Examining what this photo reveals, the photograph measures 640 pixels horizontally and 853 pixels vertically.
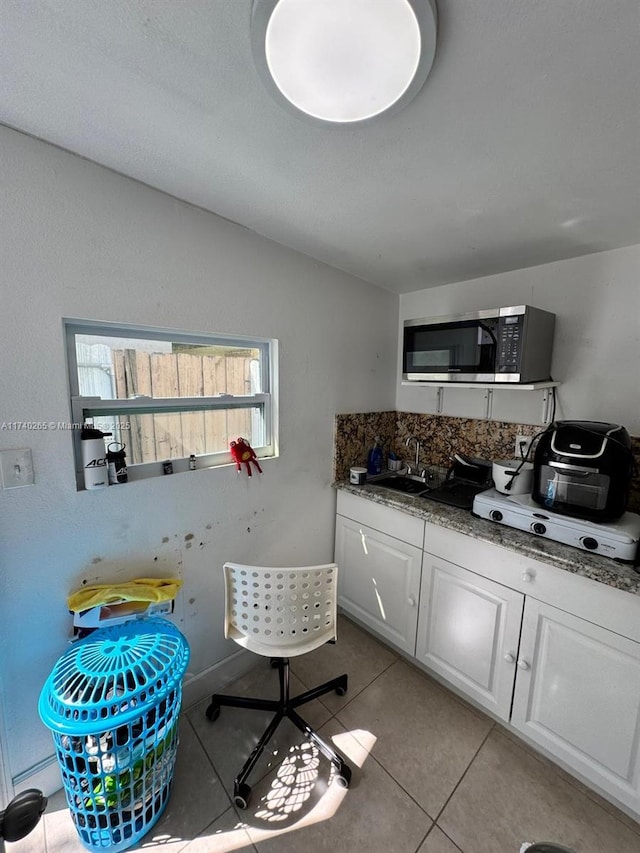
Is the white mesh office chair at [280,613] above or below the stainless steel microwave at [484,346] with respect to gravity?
below

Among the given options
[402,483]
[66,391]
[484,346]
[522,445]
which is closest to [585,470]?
[522,445]

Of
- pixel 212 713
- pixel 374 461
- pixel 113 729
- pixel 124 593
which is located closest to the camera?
pixel 113 729

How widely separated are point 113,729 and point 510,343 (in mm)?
1991

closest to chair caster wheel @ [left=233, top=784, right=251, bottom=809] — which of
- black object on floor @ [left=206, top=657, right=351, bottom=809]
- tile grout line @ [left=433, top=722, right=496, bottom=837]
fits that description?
black object on floor @ [left=206, top=657, right=351, bottom=809]

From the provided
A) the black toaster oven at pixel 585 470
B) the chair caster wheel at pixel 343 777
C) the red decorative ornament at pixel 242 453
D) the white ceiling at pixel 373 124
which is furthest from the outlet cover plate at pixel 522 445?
the chair caster wheel at pixel 343 777

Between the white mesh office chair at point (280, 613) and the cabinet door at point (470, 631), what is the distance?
608 mm

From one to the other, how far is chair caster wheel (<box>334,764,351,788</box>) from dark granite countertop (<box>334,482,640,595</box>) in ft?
3.28

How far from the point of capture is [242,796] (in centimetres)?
120

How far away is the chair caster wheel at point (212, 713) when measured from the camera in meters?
1.52

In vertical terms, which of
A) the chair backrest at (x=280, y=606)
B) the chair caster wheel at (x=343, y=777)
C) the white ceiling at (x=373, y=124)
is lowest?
the chair caster wheel at (x=343, y=777)

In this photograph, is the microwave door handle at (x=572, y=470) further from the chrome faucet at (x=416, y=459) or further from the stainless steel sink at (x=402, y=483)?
the chrome faucet at (x=416, y=459)

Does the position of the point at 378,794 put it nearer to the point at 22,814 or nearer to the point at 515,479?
the point at 22,814

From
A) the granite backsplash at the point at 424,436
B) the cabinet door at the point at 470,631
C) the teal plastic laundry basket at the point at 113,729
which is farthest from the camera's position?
the granite backsplash at the point at 424,436

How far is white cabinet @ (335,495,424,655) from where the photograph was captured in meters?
1.78
